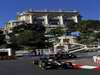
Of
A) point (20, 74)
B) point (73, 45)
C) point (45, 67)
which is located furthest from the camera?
point (73, 45)

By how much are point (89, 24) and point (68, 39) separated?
93.2 feet

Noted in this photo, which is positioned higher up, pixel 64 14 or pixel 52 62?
pixel 64 14

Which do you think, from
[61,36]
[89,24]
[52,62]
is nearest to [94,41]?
[61,36]

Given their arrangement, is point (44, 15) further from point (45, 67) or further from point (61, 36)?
point (45, 67)

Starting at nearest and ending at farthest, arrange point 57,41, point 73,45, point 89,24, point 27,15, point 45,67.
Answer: point 45,67, point 73,45, point 57,41, point 89,24, point 27,15

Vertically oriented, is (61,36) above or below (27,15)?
below

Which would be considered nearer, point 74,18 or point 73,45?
point 73,45

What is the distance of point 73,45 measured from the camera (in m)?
120

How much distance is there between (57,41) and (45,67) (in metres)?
96.8

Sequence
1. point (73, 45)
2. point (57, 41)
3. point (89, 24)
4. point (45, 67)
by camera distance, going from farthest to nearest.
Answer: point (89, 24), point (57, 41), point (73, 45), point (45, 67)

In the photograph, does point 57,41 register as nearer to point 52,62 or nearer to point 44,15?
point 44,15

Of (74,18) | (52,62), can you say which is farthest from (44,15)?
(52,62)

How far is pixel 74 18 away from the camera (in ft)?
635

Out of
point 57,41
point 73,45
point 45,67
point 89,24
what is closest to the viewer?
point 45,67
